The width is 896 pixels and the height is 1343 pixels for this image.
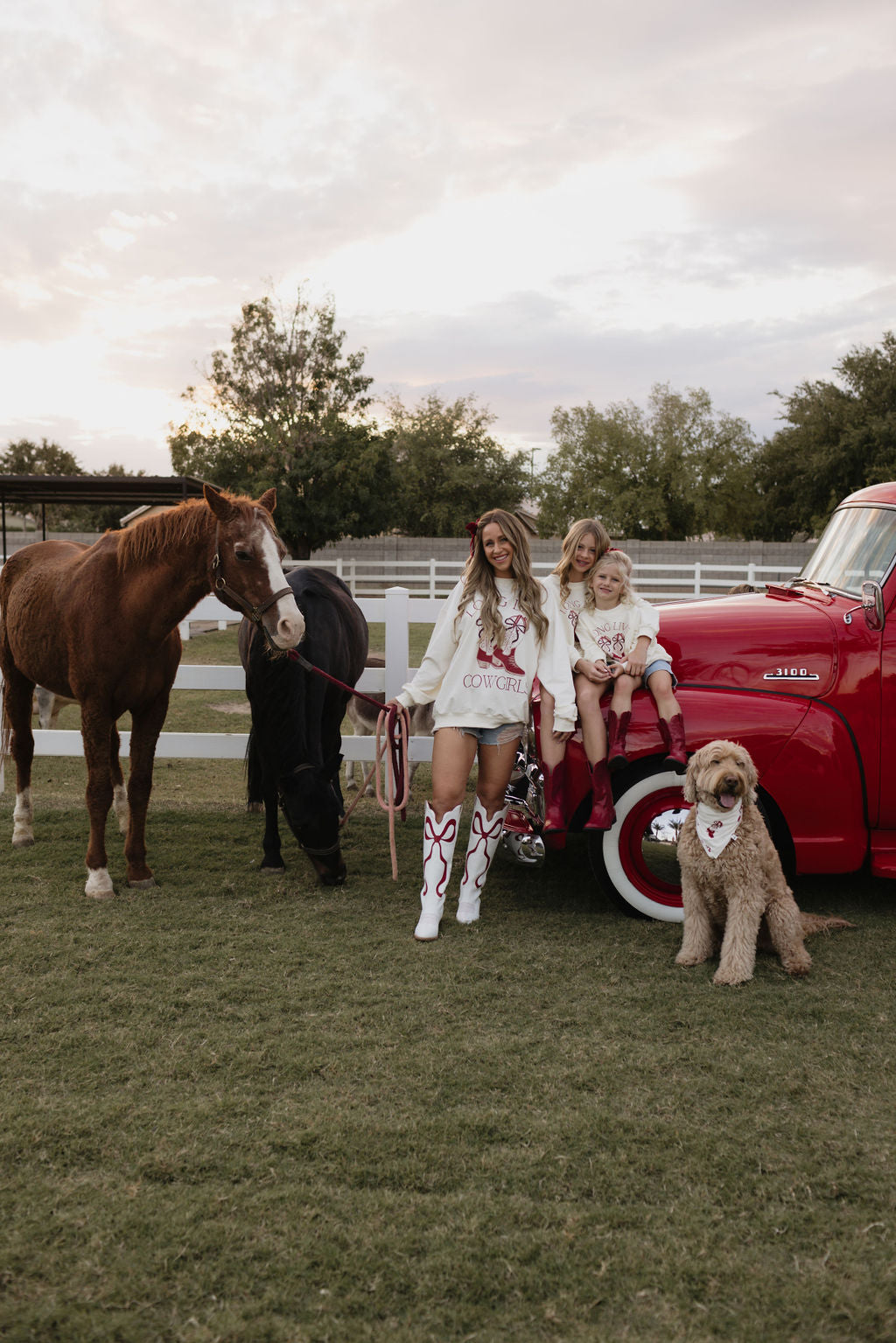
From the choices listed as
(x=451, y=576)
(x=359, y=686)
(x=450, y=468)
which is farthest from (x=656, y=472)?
(x=359, y=686)

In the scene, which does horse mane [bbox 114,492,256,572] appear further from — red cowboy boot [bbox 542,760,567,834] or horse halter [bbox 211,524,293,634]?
red cowboy boot [bbox 542,760,567,834]

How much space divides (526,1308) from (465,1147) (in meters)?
0.58

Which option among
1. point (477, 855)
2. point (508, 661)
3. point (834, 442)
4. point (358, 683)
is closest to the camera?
point (508, 661)

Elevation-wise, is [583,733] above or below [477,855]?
above

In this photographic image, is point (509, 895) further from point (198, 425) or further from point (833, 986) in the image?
point (198, 425)

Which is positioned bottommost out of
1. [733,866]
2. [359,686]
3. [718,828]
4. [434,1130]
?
[434,1130]

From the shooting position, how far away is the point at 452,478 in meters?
50.3

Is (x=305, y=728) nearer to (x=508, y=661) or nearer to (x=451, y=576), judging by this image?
(x=508, y=661)

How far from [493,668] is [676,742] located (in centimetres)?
88

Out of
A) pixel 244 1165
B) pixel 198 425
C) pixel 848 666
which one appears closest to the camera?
pixel 244 1165

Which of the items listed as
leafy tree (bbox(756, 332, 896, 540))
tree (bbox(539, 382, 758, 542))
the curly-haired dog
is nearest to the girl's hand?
the curly-haired dog

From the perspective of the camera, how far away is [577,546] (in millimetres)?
4297

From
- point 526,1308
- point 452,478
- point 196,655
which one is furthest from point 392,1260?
point 452,478

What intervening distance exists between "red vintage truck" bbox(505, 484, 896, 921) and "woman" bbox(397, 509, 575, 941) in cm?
29
